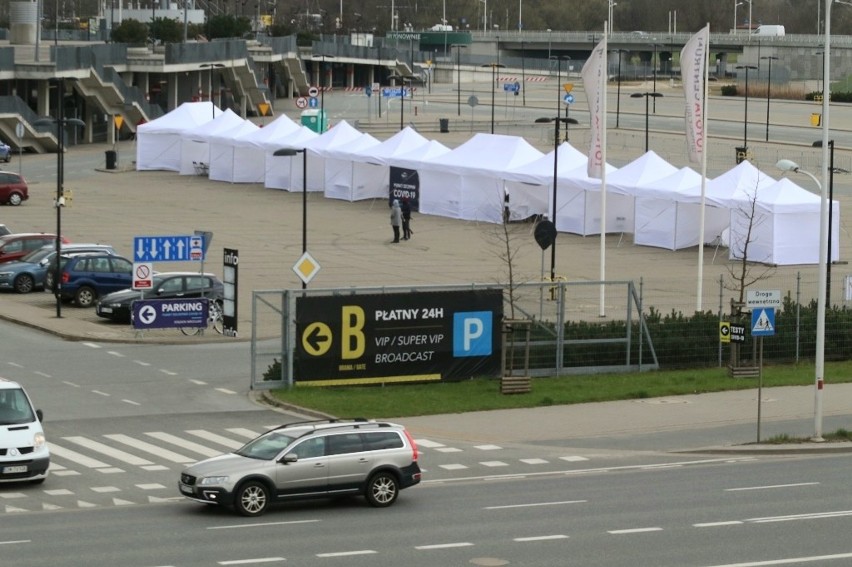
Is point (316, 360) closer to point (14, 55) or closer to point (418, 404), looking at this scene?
point (418, 404)

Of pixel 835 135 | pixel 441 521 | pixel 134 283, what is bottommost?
pixel 441 521

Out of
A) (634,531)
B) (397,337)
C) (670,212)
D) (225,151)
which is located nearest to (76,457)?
(397,337)

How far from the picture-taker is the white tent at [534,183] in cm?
6141

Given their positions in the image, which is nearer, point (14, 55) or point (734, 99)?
point (14, 55)

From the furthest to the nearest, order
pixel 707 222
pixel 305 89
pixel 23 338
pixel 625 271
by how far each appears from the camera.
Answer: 1. pixel 305 89
2. pixel 707 222
3. pixel 625 271
4. pixel 23 338

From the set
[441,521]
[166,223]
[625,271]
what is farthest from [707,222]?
[441,521]

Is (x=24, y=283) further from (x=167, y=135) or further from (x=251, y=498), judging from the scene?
(x=167, y=135)

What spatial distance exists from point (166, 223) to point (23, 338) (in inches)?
871

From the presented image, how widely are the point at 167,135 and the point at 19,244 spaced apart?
3028cm

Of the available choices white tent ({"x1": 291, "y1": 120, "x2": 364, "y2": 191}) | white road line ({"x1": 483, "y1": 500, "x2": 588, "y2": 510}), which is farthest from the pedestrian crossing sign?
white tent ({"x1": 291, "y1": 120, "x2": 364, "y2": 191})

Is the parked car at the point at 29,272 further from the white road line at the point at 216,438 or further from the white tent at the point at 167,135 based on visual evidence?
the white tent at the point at 167,135

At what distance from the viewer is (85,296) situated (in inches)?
1794

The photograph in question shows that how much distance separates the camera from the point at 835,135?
353ft

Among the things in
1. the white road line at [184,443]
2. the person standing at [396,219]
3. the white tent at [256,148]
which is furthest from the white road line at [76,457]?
the white tent at [256,148]
